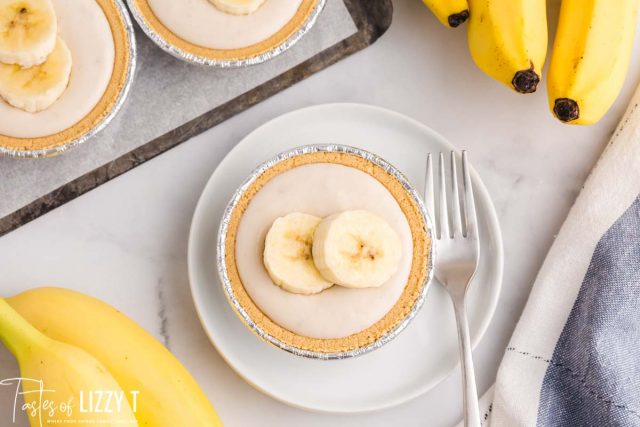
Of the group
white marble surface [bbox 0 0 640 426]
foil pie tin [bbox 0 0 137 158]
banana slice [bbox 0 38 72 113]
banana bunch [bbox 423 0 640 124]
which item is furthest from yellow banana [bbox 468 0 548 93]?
banana slice [bbox 0 38 72 113]

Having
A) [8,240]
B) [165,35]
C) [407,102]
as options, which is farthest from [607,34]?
[8,240]

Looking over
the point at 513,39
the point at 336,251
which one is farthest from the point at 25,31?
the point at 513,39

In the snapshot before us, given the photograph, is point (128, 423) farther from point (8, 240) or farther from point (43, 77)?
point (43, 77)

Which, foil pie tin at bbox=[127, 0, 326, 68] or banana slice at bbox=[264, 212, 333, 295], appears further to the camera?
foil pie tin at bbox=[127, 0, 326, 68]

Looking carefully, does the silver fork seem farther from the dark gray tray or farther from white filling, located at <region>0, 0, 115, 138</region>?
white filling, located at <region>0, 0, 115, 138</region>

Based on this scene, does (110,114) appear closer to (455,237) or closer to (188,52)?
(188,52)

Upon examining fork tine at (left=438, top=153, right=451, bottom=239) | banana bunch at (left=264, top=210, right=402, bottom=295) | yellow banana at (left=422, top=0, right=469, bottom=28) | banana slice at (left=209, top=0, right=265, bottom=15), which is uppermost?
banana slice at (left=209, top=0, right=265, bottom=15)
